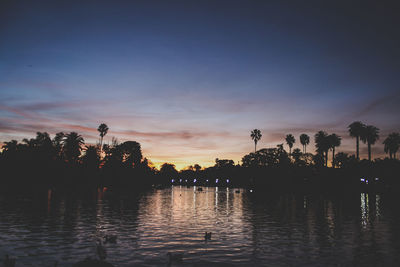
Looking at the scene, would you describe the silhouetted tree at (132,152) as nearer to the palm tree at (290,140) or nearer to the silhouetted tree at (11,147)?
the silhouetted tree at (11,147)

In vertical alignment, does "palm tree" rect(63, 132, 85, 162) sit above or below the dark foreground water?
A: above

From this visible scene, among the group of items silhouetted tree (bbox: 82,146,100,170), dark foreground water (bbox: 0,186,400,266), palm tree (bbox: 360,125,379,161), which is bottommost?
dark foreground water (bbox: 0,186,400,266)

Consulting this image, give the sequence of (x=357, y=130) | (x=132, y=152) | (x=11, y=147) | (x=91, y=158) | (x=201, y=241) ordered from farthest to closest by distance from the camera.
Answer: (x=132, y=152)
(x=91, y=158)
(x=357, y=130)
(x=11, y=147)
(x=201, y=241)

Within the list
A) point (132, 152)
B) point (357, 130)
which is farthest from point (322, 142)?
point (132, 152)

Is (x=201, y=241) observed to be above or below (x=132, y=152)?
below

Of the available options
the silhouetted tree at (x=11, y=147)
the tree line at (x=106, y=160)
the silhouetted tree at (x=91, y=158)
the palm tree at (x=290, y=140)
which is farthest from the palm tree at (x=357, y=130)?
the silhouetted tree at (x=11, y=147)

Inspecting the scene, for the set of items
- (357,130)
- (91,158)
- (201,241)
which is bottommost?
(201,241)

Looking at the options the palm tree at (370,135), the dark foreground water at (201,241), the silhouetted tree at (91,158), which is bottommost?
the dark foreground water at (201,241)

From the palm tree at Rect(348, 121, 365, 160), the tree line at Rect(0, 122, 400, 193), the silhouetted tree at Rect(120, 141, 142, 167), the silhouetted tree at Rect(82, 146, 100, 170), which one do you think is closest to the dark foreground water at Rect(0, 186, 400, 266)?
the tree line at Rect(0, 122, 400, 193)

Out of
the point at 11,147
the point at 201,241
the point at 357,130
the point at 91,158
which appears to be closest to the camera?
the point at 201,241

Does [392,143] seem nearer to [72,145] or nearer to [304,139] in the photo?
[304,139]

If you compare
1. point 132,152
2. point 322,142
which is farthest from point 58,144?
point 322,142

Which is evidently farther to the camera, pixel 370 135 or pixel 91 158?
pixel 91 158

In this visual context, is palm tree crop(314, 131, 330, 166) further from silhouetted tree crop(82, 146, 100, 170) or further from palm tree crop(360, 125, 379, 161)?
silhouetted tree crop(82, 146, 100, 170)
